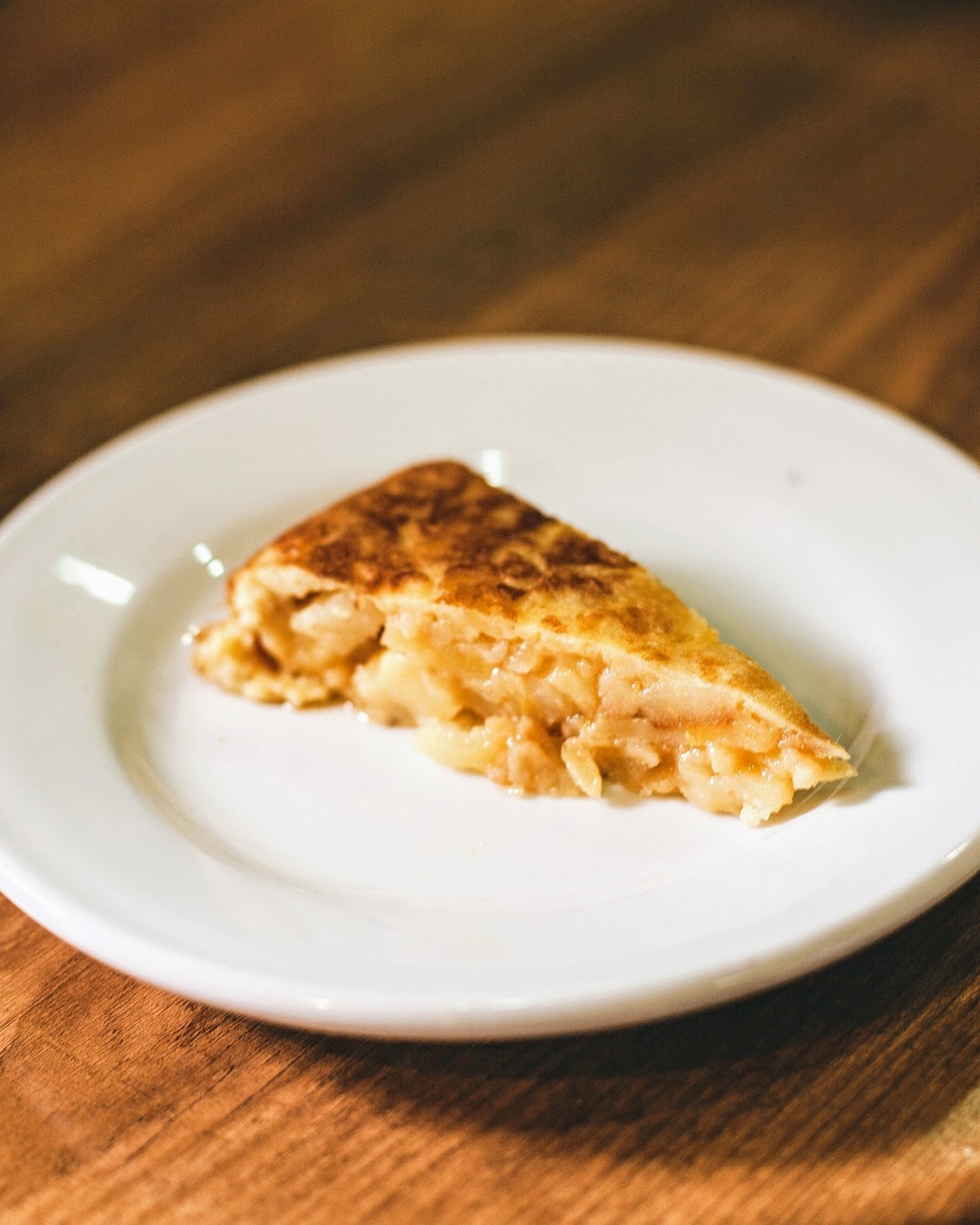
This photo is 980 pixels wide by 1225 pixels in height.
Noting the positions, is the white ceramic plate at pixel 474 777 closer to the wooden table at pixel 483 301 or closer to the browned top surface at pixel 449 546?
the wooden table at pixel 483 301

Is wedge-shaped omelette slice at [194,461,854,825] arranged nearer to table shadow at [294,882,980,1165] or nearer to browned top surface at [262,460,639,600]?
browned top surface at [262,460,639,600]

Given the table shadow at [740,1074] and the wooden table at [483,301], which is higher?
the wooden table at [483,301]

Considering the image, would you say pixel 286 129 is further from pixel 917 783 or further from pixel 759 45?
pixel 917 783

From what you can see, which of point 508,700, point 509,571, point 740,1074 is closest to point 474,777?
point 508,700

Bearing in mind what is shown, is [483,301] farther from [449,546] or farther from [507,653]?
[507,653]

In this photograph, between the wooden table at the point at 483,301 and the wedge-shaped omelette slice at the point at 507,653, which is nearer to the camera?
the wooden table at the point at 483,301

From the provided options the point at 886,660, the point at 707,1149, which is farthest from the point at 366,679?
the point at 707,1149

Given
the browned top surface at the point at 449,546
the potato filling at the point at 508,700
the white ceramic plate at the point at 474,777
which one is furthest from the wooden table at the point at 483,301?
the browned top surface at the point at 449,546
